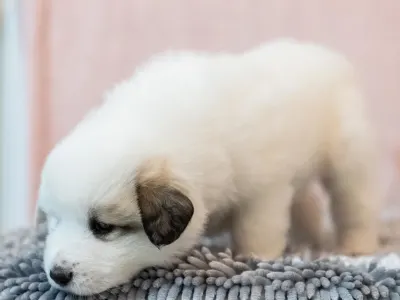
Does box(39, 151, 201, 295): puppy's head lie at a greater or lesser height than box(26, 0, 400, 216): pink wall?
lesser

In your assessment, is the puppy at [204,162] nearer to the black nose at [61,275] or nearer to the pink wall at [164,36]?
the black nose at [61,275]

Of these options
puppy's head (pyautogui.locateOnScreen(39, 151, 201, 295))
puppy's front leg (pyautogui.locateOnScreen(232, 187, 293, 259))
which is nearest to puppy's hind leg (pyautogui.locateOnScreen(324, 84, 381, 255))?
puppy's front leg (pyautogui.locateOnScreen(232, 187, 293, 259))

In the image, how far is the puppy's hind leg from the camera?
1531 mm

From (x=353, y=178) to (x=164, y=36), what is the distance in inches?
37.7

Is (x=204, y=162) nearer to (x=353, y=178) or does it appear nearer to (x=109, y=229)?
(x=109, y=229)

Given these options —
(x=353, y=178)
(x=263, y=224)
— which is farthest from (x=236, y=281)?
(x=353, y=178)

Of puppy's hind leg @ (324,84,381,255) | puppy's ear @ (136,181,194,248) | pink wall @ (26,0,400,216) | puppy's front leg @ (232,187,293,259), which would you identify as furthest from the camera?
pink wall @ (26,0,400,216)

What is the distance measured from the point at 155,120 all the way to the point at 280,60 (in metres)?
0.43

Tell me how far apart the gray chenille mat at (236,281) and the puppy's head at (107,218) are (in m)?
0.05

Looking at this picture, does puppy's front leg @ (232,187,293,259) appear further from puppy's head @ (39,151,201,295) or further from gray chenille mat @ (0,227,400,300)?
puppy's head @ (39,151,201,295)

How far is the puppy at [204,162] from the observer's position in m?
1.12

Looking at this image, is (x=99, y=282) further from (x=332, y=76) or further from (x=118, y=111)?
(x=332, y=76)

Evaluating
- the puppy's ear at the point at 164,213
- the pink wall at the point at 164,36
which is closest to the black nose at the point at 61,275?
the puppy's ear at the point at 164,213

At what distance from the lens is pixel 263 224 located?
A: 140 cm
